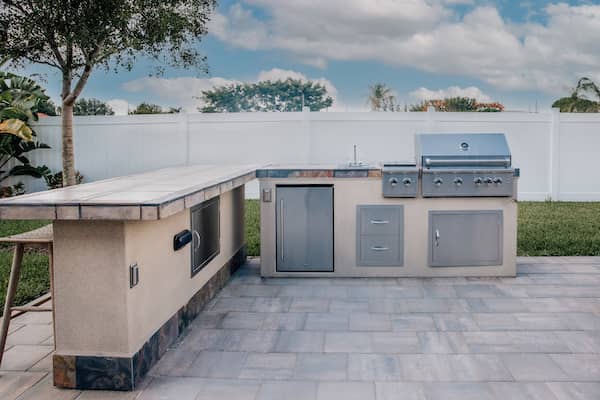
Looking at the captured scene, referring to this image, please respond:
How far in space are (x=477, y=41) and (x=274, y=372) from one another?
15.1 metres

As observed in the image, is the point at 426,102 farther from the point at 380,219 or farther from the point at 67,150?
the point at 380,219

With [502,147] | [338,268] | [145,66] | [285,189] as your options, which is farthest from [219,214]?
[145,66]

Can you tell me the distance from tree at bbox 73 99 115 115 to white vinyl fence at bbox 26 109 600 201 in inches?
436

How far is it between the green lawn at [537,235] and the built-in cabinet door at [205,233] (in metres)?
1.55

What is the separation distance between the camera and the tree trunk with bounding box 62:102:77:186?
8.55 metres

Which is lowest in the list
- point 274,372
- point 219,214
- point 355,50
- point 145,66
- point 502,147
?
point 274,372

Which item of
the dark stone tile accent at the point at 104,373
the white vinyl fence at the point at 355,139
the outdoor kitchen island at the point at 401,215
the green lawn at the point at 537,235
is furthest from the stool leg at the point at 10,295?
the white vinyl fence at the point at 355,139

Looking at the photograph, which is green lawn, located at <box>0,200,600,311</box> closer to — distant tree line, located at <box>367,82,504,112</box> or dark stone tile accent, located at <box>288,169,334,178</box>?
dark stone tile accent, located at <box>288,169,334,178</box>

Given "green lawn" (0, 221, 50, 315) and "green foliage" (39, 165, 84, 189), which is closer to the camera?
"green lawn" (0, 221, 50, 315)

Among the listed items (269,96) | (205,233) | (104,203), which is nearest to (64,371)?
(104,203)

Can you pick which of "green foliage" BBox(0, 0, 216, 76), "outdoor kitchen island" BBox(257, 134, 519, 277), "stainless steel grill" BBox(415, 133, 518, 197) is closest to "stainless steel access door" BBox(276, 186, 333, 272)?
"outdoor kitchen island" BBox(257, 134, 519, 277)

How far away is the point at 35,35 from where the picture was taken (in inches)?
346

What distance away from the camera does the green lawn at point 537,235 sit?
5.82m

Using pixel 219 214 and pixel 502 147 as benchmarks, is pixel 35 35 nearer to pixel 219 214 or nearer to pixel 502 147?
pixel 219 214
